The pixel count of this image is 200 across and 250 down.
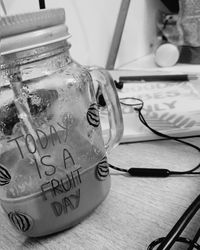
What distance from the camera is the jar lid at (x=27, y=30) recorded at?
0.23m

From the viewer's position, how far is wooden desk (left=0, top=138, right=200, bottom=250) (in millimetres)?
282

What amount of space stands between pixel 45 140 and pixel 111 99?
10cm

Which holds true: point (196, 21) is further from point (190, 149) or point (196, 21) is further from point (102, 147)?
point (102, 147)

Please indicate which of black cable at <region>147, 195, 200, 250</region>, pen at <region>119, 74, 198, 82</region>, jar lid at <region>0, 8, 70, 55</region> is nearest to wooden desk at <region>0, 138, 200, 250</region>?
black cable at <region>147, 195, 200, 250</region>

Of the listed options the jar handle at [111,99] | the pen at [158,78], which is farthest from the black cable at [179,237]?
the pen at [158,78]

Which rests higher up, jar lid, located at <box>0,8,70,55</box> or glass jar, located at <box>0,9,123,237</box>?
jar lid, located at <box>0,8,70,55</box>

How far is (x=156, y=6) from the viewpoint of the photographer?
3.38 ft

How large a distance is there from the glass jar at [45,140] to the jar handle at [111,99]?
0.10ft

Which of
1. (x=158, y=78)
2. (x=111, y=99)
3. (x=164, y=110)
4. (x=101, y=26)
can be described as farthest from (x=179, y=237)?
(x=101, y=26)

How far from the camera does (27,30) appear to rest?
0.77ft

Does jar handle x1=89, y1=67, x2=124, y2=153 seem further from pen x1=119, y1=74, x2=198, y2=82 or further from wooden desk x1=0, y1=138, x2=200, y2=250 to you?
pen x1=119, y1=74, x2=198, y2=82

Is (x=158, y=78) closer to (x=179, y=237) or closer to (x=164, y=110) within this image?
(x=164, y=110)

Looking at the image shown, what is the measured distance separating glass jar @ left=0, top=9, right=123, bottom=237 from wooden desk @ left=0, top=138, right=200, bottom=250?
14 mm

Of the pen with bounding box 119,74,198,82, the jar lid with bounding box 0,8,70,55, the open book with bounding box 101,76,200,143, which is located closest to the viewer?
the jar lid with bounding box 0,8,70,55
